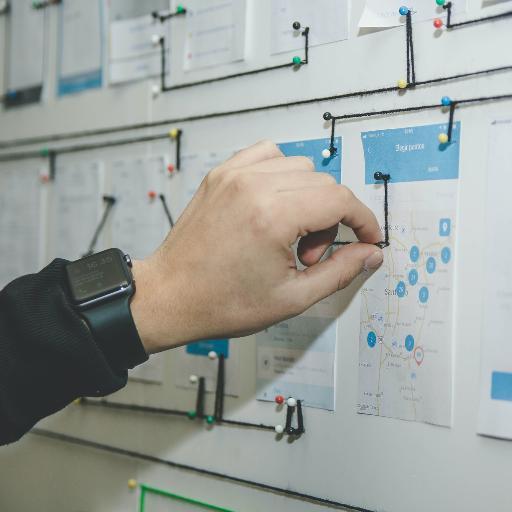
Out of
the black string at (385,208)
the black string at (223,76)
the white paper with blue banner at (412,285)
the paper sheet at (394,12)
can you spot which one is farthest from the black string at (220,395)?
the paper sheet at (394,12)

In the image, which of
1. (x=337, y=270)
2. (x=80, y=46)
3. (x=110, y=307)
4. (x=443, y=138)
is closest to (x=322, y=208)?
(x=337, y=270)

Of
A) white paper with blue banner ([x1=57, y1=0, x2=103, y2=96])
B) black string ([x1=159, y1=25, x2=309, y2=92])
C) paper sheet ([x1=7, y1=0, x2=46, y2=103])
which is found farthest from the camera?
paper sheet ([x1=7, y1=0, x2=46, y2=103])

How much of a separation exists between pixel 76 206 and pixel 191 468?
2.01ft

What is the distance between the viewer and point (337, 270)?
0.87 meters

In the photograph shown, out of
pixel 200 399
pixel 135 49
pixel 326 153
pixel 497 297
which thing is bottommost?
pixel 200 399

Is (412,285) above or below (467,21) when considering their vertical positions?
below

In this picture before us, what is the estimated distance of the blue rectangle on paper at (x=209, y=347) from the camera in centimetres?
112

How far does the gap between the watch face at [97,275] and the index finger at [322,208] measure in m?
0.25

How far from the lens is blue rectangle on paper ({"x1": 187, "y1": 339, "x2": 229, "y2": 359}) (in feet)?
3.69

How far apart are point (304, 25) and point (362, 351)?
Answer: 536mm

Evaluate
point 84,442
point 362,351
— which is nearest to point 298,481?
point 362,351

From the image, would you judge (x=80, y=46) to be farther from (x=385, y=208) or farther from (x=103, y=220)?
(x=385, y=208)

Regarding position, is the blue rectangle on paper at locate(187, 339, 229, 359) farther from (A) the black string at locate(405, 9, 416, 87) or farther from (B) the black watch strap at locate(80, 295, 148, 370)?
(A) the black string at locate(405, 9, 416, 87)

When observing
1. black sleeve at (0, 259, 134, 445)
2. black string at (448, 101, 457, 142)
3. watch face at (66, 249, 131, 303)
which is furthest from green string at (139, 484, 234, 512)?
black string at (448, 101, 457, 142)
